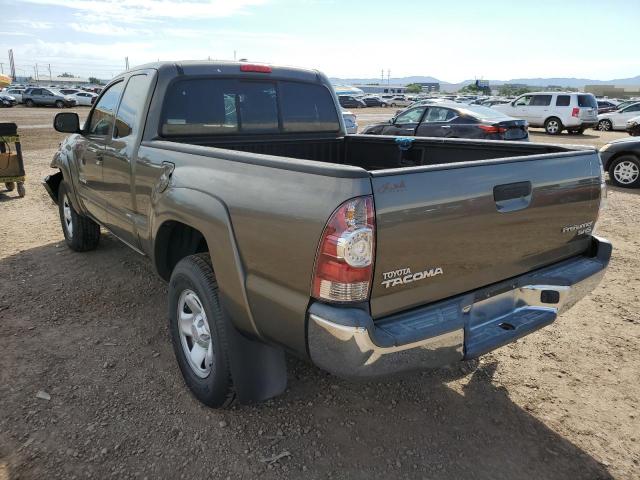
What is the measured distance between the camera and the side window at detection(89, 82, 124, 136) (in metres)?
4.16

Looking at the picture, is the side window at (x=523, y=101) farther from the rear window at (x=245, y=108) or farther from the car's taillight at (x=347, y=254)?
the car's taillight at (x=347, y=254)

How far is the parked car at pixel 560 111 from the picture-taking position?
21.9 meters

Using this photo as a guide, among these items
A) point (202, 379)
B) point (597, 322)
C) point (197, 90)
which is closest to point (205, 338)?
point (202, 379)

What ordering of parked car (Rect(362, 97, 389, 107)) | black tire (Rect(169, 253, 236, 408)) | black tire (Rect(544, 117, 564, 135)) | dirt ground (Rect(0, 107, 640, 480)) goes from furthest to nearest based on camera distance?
parked car (Rect(362, 97, 389, 107)), black tire (Rect(544, 117, 564, 135)), black tire (Rect(169, 253, 236, 408)), dirt ground (Rect(0, 107, 640, 480))

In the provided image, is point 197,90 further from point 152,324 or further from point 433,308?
point 433,308

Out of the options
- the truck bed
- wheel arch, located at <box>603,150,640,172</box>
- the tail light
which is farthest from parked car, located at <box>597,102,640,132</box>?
the truck bed

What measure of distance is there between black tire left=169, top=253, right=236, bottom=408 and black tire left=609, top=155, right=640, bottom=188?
9.77m

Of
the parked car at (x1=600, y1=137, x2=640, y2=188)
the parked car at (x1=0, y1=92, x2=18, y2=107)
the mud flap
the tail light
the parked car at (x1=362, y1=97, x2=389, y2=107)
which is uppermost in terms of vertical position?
→ the parked car at (x1=362, y1=97, x2=389, y2=107)

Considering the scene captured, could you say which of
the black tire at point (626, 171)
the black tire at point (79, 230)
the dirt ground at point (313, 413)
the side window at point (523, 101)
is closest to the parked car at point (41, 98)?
the side window at point (523, 101)

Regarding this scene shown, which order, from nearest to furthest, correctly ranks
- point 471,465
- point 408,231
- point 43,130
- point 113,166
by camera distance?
point 408,231 < point 471,465 < point 113,166 < point 43,130

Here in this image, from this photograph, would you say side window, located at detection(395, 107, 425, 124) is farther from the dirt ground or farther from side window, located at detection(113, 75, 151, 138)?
side window, located at detection(113, 75, 151, 138)

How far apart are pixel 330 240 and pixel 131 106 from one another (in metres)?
2.56

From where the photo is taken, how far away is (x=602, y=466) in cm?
252

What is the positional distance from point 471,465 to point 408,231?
132 cm
